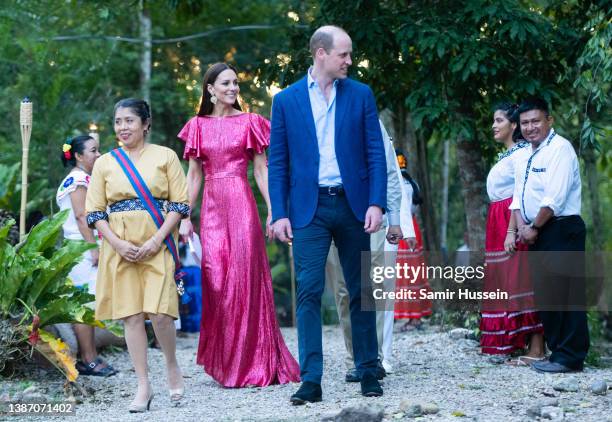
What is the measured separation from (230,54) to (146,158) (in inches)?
484

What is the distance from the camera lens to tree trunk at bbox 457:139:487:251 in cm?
1047

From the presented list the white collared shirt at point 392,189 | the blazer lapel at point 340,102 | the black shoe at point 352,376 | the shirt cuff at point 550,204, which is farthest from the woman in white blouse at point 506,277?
the blazer lapel at point 340,102

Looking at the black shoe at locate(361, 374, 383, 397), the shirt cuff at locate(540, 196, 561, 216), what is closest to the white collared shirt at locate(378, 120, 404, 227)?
the black shoe at locate(361, 374, 383, 397)

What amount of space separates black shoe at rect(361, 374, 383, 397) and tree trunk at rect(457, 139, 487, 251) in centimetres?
453

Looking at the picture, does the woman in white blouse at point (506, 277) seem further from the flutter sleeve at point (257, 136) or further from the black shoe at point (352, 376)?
the flutter sleeve at point (257, 136)

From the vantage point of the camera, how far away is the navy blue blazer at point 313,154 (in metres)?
6.07

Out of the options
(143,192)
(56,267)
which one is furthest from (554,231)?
(56,267)

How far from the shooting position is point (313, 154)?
6.09 m

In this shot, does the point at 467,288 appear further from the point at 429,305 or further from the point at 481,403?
the point at 481,403

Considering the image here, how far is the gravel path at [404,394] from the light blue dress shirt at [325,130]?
4.42 ft

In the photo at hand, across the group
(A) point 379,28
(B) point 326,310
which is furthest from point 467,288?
(B) point 326,310

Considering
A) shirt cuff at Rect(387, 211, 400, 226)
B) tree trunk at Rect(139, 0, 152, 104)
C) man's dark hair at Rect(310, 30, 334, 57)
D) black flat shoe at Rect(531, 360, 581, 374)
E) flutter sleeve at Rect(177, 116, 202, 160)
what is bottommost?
black flat shoe at Rect(531, 360, 581, 374)

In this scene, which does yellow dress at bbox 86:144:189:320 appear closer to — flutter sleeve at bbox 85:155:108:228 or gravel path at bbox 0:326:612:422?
flutter sleeve at bbox 85:155:108:228

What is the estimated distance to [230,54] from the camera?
1866cm
